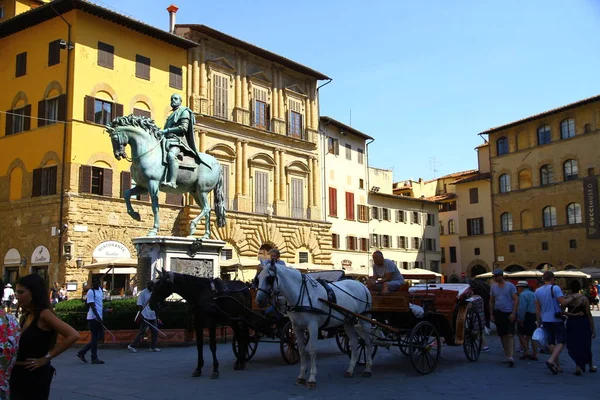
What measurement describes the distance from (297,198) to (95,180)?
552 inches

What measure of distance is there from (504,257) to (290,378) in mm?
45878

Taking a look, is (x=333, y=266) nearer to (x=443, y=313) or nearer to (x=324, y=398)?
(x=443, y=313)

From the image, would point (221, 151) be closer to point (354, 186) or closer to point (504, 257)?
point (354, 186)

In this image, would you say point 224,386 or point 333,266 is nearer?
point 224,386

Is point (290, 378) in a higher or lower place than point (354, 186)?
lower

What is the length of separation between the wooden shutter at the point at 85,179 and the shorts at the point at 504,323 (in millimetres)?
21414

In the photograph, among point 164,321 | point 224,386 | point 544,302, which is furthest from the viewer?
point 164,321

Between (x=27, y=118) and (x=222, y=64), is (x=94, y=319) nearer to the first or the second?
(x=27, y=118)

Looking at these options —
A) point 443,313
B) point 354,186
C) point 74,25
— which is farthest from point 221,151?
point 443,313

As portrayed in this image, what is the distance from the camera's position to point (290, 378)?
10.0m

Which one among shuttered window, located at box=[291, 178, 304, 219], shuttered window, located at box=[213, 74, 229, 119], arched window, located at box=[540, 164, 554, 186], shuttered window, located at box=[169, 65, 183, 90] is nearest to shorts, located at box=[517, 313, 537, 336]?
shuttered window, located at box=[169, 65, 183, 90]

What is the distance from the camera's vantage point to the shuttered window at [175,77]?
109 feet

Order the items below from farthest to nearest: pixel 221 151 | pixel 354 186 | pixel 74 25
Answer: pixel 354 186, pixel 221 151, pixel 74 25

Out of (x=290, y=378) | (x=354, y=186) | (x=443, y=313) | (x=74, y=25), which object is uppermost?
(x=74, y=25)
